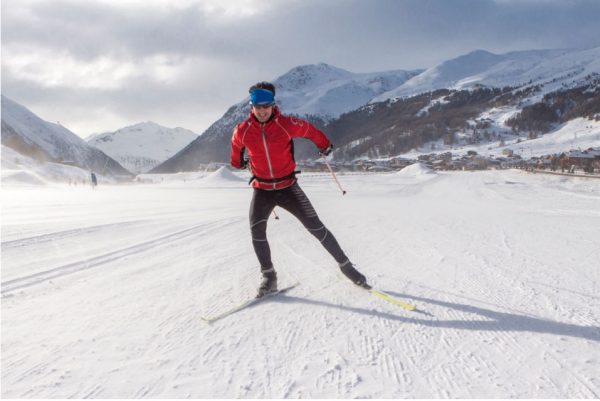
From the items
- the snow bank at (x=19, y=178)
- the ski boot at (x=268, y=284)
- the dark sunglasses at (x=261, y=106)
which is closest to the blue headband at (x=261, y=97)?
the dark sunglasses at (x=261, y=106)

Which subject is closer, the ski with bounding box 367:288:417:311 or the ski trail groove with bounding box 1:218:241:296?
the ski with bounding box 367:288:417:311

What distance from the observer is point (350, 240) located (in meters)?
6.19

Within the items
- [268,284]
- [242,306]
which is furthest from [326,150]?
[242,306]

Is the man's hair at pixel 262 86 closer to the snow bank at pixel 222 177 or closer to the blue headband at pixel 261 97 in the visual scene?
the blue headband at pixel 261 97

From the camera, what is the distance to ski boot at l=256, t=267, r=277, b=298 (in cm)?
335

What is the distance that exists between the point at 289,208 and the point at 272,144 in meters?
0.63

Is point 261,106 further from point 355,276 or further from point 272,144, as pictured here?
point 355,276

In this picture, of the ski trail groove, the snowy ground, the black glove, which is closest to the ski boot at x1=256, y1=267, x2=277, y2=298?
the snowy ground

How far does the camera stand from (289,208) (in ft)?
11.8

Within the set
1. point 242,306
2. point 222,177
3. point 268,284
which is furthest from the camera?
point 222,177

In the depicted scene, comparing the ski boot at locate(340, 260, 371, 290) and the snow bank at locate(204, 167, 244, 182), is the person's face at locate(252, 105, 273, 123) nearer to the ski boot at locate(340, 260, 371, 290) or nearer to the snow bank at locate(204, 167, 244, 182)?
the ski boot at locate(340, 260, 371, 290)

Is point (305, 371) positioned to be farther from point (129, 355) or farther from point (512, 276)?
point (512, 276)

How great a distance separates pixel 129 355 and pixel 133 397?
43cm

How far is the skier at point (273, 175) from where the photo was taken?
3.44 metres
